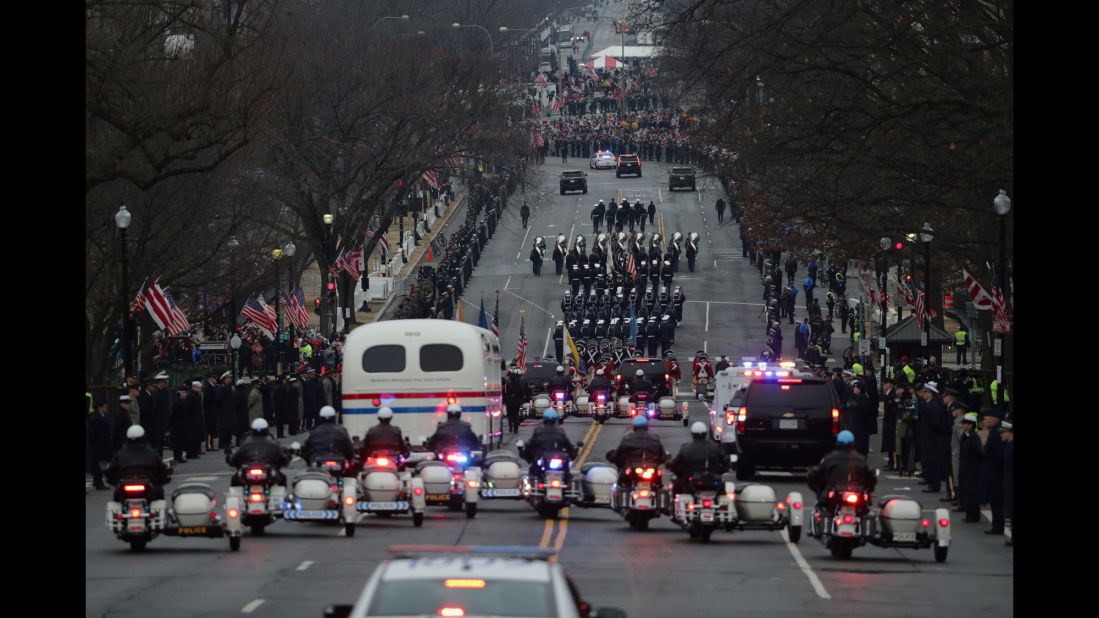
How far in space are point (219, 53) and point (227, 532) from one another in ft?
82.6

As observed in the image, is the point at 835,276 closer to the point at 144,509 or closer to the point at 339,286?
the point at 339,286

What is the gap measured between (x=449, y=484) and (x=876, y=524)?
6.59 metres

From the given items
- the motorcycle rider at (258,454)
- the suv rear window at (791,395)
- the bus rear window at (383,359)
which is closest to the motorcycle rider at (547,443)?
the motorcycle rider at (258,454)

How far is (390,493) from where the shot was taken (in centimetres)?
2747

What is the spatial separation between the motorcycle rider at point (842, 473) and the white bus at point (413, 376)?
1333 cm

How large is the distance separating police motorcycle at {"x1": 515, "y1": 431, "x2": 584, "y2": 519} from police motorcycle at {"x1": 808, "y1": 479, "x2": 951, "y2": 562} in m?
4.99

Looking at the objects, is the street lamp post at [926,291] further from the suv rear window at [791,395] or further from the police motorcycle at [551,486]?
the police motorcycle at [551,486]

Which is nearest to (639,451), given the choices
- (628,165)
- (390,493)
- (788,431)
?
(390,493)

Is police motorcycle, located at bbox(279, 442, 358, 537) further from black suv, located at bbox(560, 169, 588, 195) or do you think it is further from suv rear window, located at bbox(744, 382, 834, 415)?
black suv, located at bbox(560, 169, 588, 195)

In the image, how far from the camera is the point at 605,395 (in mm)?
54781

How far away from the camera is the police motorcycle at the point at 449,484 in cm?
2872

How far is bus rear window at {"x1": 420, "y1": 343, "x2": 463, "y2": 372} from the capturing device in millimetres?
37750

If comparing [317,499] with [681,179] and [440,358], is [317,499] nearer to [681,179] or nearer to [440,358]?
[440,358]
